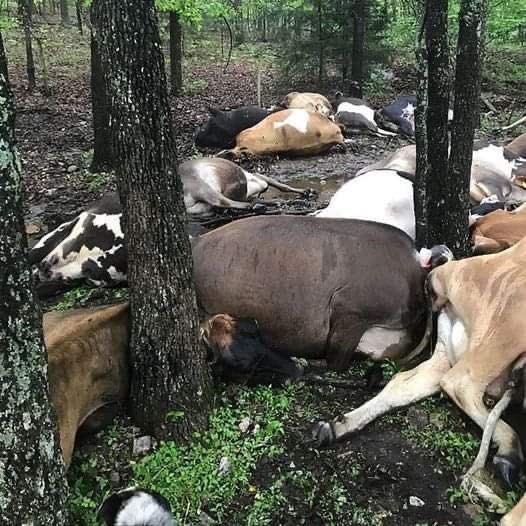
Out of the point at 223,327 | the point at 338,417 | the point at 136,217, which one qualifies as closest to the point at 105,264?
the point at 223,327

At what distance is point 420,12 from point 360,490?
321 centimetres

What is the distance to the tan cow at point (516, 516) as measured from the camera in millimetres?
2963

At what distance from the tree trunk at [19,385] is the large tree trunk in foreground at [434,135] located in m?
3.13

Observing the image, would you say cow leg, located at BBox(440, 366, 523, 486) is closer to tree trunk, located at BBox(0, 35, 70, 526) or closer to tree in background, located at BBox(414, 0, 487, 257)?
tree in background, located at BBox(414, 0, 487, 257)

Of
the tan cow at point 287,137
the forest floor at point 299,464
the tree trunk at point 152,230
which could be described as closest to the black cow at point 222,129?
the tan cow at point 287,137

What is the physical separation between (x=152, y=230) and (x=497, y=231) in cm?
313

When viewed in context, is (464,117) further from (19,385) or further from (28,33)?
(28,33)

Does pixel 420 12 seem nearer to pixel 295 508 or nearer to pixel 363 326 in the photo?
pixel 363 326

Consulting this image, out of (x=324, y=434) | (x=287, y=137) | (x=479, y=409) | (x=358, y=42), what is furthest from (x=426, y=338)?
(x=358, y=42)

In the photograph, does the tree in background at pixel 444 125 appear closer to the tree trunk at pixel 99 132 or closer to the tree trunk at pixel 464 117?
the tree trunk at pixel 464 117

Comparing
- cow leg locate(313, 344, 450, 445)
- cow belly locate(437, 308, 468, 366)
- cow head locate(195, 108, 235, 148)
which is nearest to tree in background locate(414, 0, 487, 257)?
cow belly locate(437, 308, 468, 366)

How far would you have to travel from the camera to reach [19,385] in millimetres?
2547

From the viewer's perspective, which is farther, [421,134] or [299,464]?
[421,134]

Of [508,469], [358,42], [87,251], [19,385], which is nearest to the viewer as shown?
[19,385]
